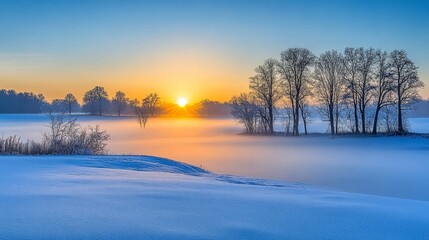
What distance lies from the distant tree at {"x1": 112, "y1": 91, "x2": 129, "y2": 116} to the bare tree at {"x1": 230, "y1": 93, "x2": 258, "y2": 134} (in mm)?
58573

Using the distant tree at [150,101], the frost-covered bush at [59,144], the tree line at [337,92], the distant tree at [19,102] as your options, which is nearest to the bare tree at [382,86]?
the tree line at [337,92]

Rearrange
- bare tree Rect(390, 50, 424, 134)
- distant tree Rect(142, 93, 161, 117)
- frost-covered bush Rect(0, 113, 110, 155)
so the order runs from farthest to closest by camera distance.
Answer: distant tree Rect(142, 93, 161, 117) → bare tree Rect(390, 50, 424, 134) → frost-covered bush Rect(0, 113, 110, 155)

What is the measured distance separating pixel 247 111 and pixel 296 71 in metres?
10.8

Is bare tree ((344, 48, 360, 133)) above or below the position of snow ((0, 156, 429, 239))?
above

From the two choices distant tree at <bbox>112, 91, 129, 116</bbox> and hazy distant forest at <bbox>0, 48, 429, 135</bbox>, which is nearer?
hazy distant forest at <bbox>0, 48, 429, 135</bbox>

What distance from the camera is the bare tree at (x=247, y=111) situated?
55844 mm

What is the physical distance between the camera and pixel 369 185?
49.9ft

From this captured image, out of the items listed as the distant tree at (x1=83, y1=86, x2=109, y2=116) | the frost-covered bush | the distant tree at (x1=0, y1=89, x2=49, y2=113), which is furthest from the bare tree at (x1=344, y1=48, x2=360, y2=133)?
the distant tree at (x1=0, y1=89, x2=49, y2=113)

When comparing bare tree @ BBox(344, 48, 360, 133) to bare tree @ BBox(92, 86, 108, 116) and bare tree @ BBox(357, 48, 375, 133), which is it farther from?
bare tree @ BBox(92, 86, 108, 116)

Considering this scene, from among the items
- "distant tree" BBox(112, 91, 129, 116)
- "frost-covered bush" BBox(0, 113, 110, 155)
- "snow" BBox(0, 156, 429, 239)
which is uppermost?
"distant tree" BBox(112, 91, 129, 116)

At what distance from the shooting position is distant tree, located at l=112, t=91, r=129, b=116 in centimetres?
10725

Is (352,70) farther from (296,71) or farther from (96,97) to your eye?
(96,97)

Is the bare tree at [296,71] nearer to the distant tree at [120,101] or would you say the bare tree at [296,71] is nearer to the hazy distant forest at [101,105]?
the hazy distant forest at [101,105]

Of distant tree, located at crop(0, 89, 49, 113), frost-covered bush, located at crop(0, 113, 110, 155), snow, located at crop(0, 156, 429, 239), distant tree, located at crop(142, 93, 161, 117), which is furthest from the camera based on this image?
distant tree, located at crop(0, 89, 49, 113)
